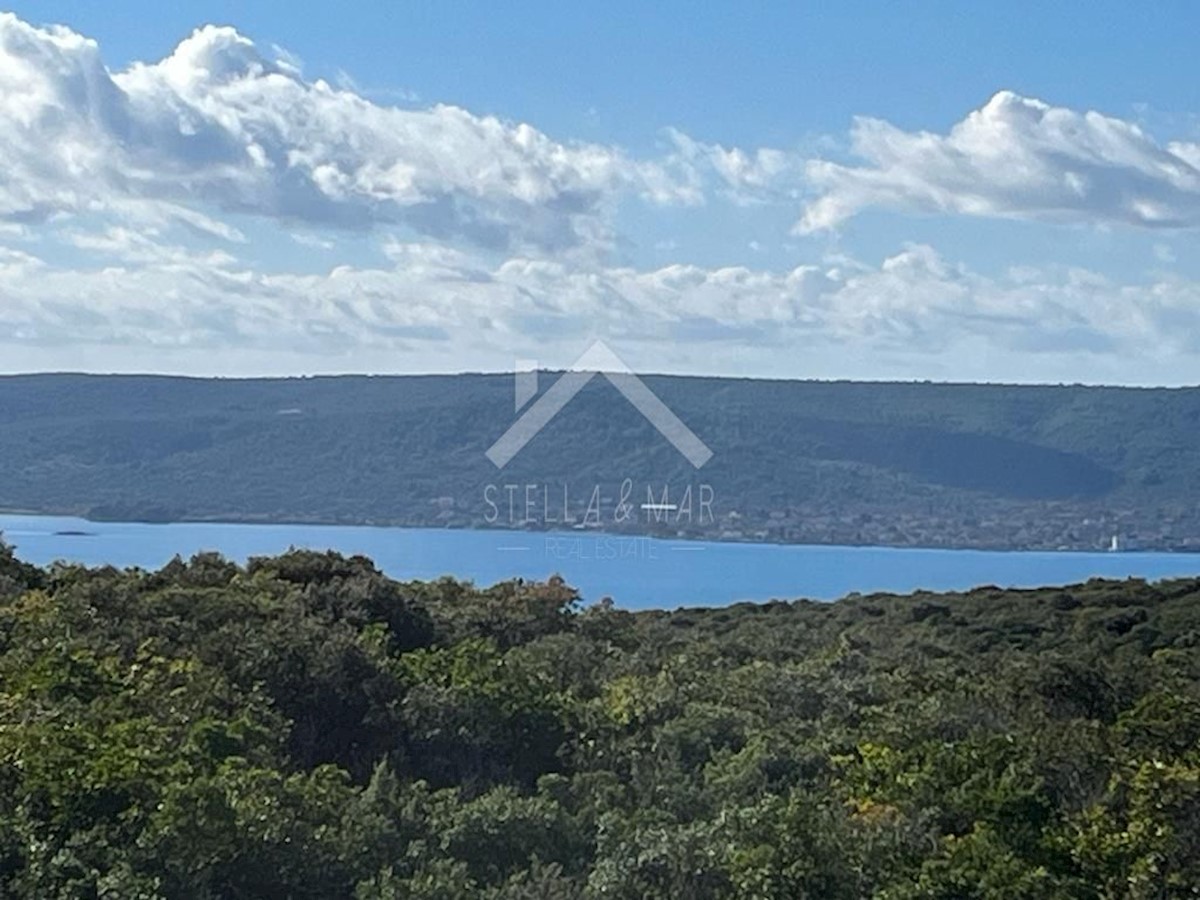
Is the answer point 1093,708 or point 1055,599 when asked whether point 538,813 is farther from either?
point 1055,599

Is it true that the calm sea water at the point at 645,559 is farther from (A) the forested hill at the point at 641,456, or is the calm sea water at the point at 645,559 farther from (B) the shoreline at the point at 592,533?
(A) the forested hill at the point at 641,456

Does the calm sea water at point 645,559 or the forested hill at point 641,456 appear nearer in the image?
the calm sea water at point 645,559

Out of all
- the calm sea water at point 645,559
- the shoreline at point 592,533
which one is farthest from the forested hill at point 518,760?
the shoreline at point 592,533

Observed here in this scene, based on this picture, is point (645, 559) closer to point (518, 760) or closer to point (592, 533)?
point (592, 533)

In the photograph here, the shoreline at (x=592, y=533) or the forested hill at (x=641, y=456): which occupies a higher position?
the forested hill at (x=641, y=456)

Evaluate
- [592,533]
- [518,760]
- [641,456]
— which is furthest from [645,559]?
[518,760]

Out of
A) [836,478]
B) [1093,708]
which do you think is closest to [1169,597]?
[1093,708]

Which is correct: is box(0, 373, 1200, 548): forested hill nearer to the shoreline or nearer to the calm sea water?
the shoreline
